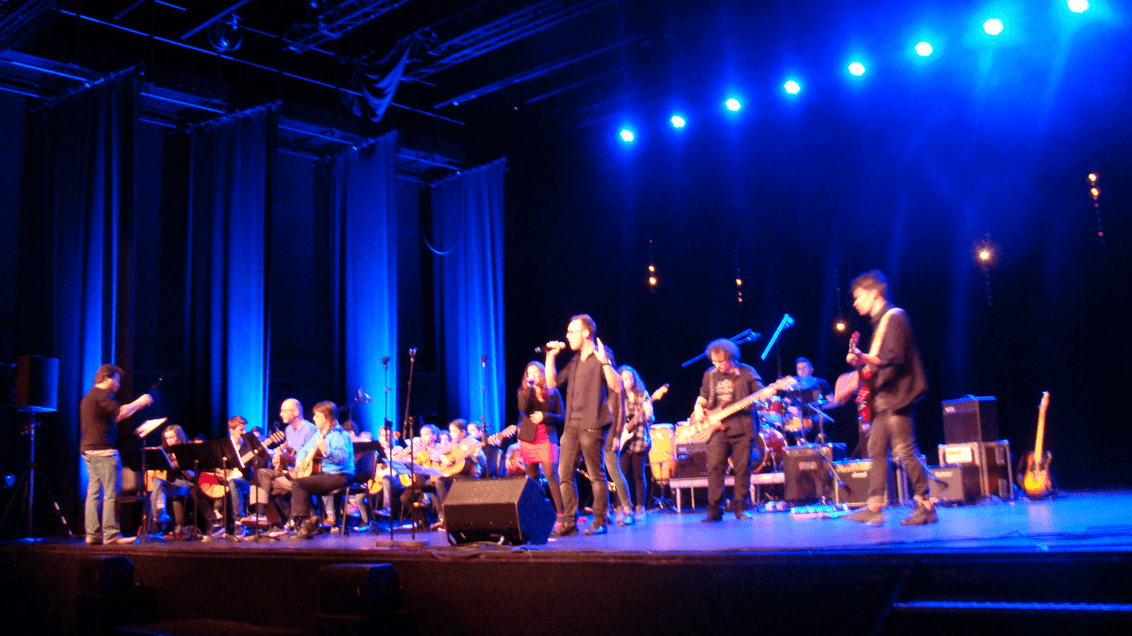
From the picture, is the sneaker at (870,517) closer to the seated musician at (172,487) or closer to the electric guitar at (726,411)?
the electric guitar at (726,411)

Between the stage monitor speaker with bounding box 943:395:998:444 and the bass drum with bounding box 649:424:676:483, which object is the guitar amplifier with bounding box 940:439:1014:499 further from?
the bass drum with bounding box 649:424:676:483

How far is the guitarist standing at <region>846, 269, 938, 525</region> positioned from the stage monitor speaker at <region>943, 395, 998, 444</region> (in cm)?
403

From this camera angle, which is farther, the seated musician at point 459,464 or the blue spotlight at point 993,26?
the blue spotlight at point 993,26

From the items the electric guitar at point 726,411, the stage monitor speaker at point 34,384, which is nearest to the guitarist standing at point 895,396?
the electric guitar at point 726,411

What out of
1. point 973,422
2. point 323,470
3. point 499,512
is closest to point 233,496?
point 323,470

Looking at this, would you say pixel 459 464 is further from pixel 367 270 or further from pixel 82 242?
pixel 82 242

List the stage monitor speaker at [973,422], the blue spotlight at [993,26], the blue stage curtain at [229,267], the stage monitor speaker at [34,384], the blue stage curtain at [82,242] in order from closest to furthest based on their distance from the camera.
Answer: the stage monitor speaker at [973,422], the stage monitor speaker at [34,384], the blue spotlight at [993,26], the blue stage curtain at [82,242], the blue stage curtain at [229,267]

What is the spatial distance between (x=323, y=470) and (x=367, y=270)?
21.0 ft

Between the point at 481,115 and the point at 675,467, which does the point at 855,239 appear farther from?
the point at 481,115

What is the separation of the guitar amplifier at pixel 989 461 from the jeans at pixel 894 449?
3.74 m

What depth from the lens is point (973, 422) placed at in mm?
9430

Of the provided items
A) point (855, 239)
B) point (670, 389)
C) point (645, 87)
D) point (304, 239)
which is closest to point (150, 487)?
point (304, 239)

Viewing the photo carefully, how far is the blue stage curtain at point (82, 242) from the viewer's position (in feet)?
36.5

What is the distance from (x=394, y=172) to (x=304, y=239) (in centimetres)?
194
